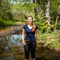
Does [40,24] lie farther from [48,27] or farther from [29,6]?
[29,6]

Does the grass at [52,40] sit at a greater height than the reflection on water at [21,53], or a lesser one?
greater

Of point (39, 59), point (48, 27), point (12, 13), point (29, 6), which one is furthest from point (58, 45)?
point (12, 13)

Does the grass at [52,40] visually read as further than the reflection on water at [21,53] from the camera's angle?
Yes

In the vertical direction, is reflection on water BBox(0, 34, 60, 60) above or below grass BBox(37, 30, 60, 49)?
below

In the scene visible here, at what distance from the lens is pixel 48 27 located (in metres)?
9.16

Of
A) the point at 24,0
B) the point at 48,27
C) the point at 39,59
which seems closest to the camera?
the point at 39,59

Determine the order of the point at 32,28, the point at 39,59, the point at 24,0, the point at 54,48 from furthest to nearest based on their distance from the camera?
the point at 24,0, the point at 54,48, the point at 39,59, the point at 32,28

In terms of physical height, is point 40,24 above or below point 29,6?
below

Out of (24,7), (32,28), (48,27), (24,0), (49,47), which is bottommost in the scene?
(49,47)

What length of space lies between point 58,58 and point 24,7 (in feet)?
28.7

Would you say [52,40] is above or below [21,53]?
above

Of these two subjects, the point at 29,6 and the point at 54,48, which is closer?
the point at 54,48

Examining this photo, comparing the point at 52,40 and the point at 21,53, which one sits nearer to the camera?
the point at 21,53

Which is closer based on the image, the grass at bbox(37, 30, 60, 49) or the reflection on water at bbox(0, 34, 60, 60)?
the reflection on water at bbox(0, 34, 60, 60)
